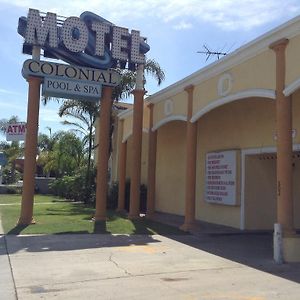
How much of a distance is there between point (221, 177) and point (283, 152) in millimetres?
6982

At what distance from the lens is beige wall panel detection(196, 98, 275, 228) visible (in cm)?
1634

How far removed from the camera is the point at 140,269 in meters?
9.60

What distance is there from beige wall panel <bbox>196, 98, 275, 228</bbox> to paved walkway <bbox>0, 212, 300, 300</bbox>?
379 centimetres

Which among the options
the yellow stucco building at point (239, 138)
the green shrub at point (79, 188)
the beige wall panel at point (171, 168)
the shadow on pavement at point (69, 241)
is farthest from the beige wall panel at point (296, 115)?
the green shrub at point (79, 188)

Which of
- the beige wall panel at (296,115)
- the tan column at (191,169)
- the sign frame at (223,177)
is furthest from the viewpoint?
the sign frame at (223,177)

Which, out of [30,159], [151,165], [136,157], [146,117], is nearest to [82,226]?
[30,159]

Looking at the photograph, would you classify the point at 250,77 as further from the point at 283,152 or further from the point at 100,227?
the point at 100,227

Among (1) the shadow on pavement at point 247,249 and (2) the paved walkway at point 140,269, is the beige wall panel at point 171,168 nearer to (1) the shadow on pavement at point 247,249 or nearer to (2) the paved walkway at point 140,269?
(1) the shadow on pavement at point 247,249

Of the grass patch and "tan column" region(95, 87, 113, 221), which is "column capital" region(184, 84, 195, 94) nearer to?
"tan column" region(95, 87, 113, 221)

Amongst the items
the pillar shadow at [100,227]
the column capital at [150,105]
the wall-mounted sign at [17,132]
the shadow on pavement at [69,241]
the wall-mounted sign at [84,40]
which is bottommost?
the shadow on pavement at [69,241]

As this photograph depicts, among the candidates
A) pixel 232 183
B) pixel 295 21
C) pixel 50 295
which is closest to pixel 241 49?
pixel 295 21

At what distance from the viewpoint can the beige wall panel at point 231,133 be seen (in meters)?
16.3

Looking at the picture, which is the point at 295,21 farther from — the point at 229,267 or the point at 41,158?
the point at 41,158

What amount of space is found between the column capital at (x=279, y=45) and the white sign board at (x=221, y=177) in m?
6.30
